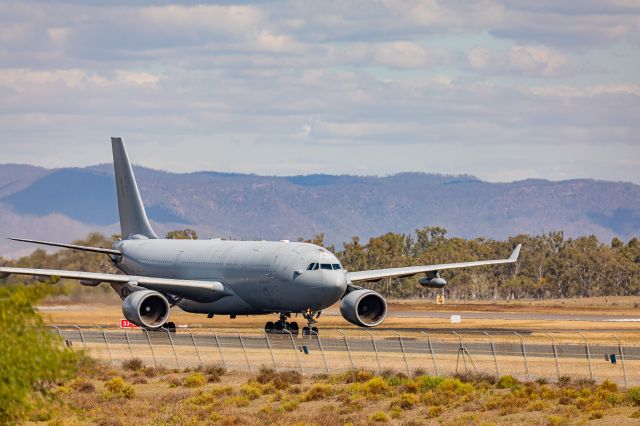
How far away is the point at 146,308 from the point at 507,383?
2867 centimetres

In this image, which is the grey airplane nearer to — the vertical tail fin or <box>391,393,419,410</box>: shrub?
the vertical tail fin

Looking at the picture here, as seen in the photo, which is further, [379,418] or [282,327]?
[282,327]

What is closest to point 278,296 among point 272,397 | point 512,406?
point 272,397

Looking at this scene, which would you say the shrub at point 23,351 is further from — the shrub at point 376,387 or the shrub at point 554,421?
the shrub at point 376,387

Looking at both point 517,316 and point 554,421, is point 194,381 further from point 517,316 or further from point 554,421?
point 517,316

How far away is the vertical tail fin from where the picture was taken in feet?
287

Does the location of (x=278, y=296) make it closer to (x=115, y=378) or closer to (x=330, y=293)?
(x=330, y=293)

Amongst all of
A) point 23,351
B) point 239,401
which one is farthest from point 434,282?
point 23,351

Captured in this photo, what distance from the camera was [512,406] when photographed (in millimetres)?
39281

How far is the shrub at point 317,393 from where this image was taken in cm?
4284

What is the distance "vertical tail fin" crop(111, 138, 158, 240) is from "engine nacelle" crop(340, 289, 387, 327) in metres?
23.6

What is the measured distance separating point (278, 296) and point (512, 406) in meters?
28.2

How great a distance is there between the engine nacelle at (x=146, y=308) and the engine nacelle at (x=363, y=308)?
29.1 ft

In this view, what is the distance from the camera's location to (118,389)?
4616cm
